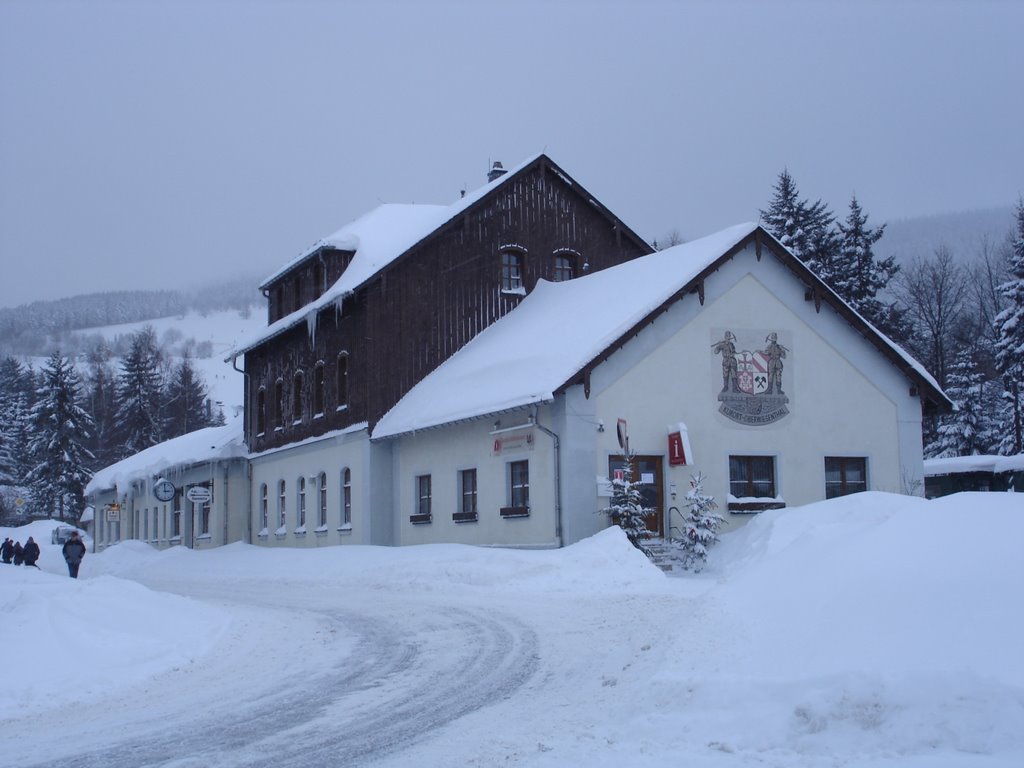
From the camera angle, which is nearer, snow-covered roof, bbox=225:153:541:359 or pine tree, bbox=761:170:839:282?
snow-covered roof, bbox=225:153:541:359

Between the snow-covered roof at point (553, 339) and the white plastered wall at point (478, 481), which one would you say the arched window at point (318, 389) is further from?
the snow-covered roof at point (553, 339)

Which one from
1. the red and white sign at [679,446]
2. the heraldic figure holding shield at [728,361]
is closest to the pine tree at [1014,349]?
the heraldic figure holding shield at [728,361]

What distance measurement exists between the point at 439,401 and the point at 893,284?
4176 centimetres

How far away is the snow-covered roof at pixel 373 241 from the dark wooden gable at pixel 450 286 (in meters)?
0.32

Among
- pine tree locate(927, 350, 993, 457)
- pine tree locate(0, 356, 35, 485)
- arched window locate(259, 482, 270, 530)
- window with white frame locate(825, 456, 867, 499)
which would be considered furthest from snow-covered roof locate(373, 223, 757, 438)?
pine tree locate(0, 356, 35, 485)

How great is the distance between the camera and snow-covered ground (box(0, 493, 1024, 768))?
23.8ft

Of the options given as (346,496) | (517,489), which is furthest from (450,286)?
(517,489)

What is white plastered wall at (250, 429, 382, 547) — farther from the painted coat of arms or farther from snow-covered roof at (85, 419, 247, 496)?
the painted coat of arms

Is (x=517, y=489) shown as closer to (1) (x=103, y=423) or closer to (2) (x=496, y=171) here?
(2) (x=496, y=171)

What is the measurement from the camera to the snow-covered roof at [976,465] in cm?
3631

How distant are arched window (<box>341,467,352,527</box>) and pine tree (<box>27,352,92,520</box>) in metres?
46.6

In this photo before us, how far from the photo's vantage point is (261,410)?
39375mm

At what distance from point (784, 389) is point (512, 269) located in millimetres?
9490

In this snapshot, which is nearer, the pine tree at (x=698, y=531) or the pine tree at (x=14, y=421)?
the pine tree at (x=698, y=531)
